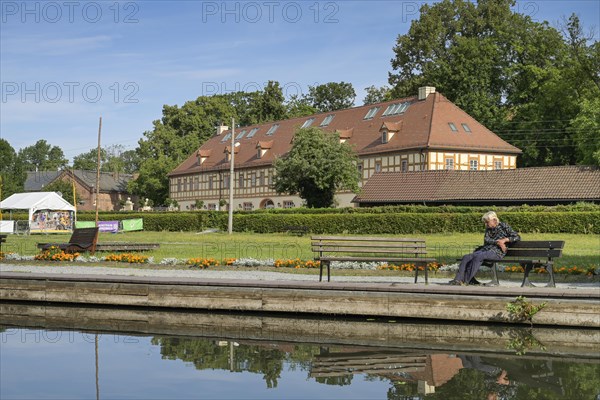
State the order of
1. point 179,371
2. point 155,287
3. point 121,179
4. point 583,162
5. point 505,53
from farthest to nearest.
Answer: point 121,179, point 505,53, point 583,162, point 155,287, point 179,371

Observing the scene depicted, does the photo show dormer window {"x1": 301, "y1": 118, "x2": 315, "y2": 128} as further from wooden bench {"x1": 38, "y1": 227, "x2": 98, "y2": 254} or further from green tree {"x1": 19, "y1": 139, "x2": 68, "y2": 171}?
green tree {"x1": 19, "y1": 139, "x2": 68, "y2": 171}

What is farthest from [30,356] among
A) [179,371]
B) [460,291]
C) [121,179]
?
[121,179]

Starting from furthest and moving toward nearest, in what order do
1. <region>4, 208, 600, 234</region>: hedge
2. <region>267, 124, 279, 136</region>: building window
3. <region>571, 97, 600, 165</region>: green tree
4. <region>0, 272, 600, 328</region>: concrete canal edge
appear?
<region>267, 124, 279, 136</region>: building window, <region>571, 97, 600, 165</region>: green tree, <region>4, 208, 600, 234</region>: hedge, <region>0, 272, 600, 328</region>: concrete canal edge

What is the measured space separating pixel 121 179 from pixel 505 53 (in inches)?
2691

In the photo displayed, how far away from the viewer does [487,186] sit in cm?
4978

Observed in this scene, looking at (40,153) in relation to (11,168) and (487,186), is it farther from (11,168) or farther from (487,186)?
(487,186)

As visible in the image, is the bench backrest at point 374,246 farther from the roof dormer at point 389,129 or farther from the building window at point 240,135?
the building window at point 240,135

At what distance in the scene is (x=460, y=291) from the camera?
1353cm

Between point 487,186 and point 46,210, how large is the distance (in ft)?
88.2

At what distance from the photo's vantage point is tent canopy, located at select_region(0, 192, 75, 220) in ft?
173

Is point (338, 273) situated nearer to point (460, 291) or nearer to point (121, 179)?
point (460, 291)

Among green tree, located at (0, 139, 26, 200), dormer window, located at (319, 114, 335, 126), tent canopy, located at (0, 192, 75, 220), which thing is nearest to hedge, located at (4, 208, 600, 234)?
tent canopy, located at (0, 192, 75, 220)

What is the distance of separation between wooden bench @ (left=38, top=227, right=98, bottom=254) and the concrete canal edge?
844 cm

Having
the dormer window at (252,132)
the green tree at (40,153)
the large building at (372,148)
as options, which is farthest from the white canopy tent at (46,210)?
the green tree at (40,153)
